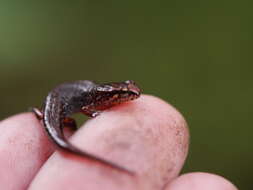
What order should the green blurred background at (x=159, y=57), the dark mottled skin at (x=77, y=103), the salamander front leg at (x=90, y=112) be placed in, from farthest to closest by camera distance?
the green blurred background at (x=159, y=57), the salamander front leg at (x=90, y=112), the dark mottled skin at (x=77, y=103)

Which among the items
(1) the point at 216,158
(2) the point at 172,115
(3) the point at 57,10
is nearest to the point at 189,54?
(1) the point at 216,158

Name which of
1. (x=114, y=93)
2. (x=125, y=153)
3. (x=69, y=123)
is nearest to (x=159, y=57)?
(x=69, y=123)

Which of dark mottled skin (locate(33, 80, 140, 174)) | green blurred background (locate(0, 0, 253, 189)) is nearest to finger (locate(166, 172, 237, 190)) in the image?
dark mottled skin (locate(33, 80, 140, 174))

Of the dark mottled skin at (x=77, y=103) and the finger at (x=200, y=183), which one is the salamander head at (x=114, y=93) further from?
the finger at (x=200, y=183)

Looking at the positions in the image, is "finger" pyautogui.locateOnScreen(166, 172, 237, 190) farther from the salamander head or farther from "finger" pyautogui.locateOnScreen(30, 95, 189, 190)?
the salamander head

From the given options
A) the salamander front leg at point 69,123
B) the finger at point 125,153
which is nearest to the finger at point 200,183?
the finger at point 125,153
